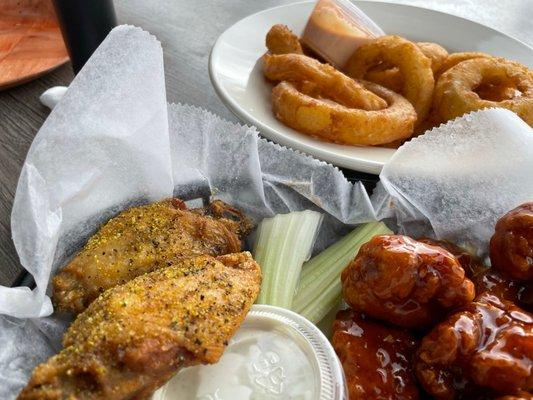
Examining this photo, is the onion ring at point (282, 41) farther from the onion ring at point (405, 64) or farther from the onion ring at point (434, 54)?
the onion ring at point (434, 54)

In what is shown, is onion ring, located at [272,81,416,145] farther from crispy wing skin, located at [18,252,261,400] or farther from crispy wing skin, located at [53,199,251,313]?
crispy wing skin, located at [18,252,261,400]

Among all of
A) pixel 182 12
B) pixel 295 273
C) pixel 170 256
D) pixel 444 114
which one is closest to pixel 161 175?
pixel 170 256

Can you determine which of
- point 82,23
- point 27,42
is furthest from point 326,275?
point 27,42

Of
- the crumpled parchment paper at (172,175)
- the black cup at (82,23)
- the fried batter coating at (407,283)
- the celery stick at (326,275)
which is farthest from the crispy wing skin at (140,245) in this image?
the black cup at (82,23)

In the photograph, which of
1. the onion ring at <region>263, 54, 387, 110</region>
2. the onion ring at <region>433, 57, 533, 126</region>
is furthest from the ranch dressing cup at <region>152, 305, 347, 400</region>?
the onion ring at <region>433, 57, 533, 126</region>

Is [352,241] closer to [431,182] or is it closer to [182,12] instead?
[431,182]
